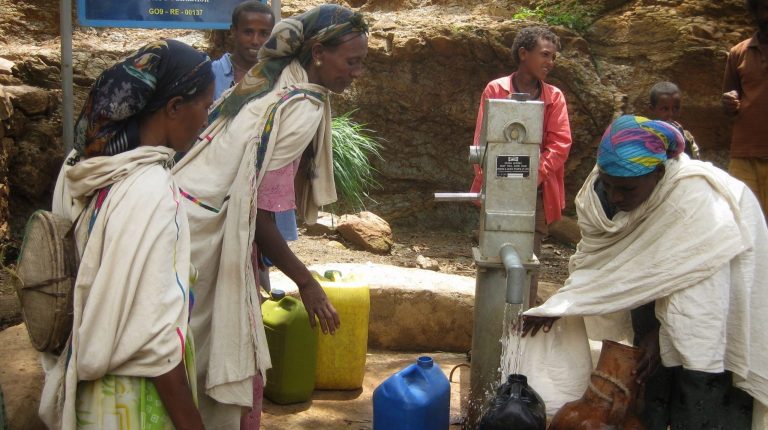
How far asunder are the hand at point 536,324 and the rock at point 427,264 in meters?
3.15

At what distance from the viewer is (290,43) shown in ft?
8.51

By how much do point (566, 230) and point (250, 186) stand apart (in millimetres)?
5186

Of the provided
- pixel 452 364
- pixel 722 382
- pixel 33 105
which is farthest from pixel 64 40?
pixel 722 382

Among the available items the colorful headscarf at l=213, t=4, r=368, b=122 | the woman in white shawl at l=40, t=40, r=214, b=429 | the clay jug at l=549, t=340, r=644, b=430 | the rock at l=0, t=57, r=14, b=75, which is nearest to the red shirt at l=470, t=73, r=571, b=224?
the clay jug at l=549, t=340, r=644, b=430

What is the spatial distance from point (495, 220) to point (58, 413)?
5.26 ft

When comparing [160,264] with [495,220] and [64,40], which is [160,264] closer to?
[495,220]

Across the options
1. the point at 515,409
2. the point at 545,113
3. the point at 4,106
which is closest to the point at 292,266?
the point at 515,409

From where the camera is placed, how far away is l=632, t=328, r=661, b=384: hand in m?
2.70

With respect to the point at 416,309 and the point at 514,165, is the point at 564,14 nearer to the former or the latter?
the point at 416,309

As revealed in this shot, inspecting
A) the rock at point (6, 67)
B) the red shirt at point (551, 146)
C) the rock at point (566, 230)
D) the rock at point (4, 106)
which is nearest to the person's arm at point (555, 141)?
the red shirt at point (551, 146)

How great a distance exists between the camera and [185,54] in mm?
1757

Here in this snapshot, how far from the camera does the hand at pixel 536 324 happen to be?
2898 mm

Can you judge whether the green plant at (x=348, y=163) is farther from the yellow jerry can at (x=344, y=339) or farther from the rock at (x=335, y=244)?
the yellow jerry can at (x=344, y=339)

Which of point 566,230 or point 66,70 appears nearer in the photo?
point 66,70
